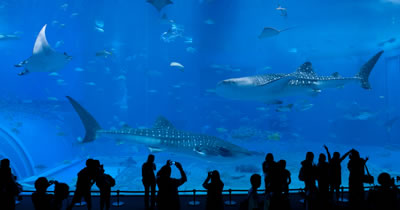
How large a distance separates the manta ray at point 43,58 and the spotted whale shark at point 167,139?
2.19m

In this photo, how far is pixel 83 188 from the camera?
9.12ft

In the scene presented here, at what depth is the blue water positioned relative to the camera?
13.7m

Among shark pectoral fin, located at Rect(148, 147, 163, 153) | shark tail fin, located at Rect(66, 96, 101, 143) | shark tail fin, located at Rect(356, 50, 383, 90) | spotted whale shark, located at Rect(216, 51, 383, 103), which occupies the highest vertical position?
shark tail fin, located at Rect(356, 50, 383, 90)

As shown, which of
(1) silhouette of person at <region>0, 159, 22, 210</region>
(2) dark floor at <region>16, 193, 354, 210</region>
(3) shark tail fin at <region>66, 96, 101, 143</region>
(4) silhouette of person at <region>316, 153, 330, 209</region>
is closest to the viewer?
(1) silhouette of person at <region>0, 159, 22, 210</region>

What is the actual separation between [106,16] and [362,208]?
2227cm

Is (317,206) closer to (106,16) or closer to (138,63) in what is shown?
(106,16)

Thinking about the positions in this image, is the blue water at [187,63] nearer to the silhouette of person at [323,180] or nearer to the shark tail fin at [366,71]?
the shark tail fin at [366,71]

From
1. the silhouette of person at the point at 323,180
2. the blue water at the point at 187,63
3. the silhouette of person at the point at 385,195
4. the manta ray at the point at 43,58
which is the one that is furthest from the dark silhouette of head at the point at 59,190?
the blue water at the point at 187,63

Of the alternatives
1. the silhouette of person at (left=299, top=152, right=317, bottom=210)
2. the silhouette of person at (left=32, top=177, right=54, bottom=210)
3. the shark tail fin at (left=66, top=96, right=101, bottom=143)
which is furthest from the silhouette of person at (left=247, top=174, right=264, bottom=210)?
the shark tail fin at (left=66, top=96, right=101, bottom=143)

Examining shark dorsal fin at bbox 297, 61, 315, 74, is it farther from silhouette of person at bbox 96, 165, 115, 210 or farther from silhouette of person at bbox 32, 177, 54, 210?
silhouette of person at bbox 32, 177, 54, 210

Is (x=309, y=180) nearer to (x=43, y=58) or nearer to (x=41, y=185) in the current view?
(x=41, y=185)

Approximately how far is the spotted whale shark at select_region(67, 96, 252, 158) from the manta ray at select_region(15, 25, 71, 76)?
2.19m

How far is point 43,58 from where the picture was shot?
682 centimetres

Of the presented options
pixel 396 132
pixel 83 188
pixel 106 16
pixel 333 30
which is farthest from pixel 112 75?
pixel 396 132
